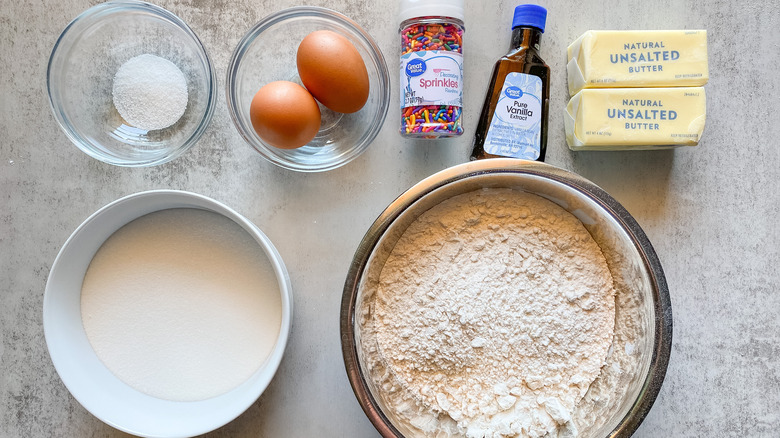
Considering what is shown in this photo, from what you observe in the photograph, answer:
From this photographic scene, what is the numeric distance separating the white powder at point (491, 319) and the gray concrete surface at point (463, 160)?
0.58ft

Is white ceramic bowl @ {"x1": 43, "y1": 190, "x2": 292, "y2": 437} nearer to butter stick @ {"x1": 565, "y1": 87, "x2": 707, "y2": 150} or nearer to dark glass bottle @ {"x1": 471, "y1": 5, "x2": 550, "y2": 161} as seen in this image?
dark glass bottle @ {"x1": 471, "y1": 5, "x2": 550, "y2": 161}

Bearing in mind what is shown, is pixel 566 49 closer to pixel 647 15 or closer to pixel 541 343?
pixel 647 15

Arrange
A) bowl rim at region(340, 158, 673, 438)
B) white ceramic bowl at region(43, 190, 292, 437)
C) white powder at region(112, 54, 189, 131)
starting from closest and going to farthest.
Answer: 1. bowl rim at region(340, 158, 673, 438)
2. white ceramic bowl at region(43, 190, 292, 437)
3. white powder at region(112, 54, 189, 131)

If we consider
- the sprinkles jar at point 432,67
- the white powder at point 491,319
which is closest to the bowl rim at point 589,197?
the white powder at point 491,319

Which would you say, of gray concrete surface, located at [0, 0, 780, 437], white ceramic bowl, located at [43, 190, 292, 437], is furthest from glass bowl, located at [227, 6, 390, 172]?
white ceramic bowl, located at [43, 190, 292, 437]

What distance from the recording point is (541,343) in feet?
2.97

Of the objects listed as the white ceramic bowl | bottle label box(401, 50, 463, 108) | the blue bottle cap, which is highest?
the blue bottle cap

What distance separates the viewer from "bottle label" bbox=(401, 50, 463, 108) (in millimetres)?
990

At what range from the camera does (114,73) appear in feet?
3.64

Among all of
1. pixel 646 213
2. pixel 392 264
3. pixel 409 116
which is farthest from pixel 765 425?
pixel 409 116

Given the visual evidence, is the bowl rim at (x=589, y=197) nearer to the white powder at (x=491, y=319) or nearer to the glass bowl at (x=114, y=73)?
the white powder at (x=491, y=319)

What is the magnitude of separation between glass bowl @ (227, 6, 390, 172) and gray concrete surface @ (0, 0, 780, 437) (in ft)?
0.12

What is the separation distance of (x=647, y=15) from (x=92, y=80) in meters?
1.17

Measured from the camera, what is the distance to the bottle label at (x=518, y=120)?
1021mm
